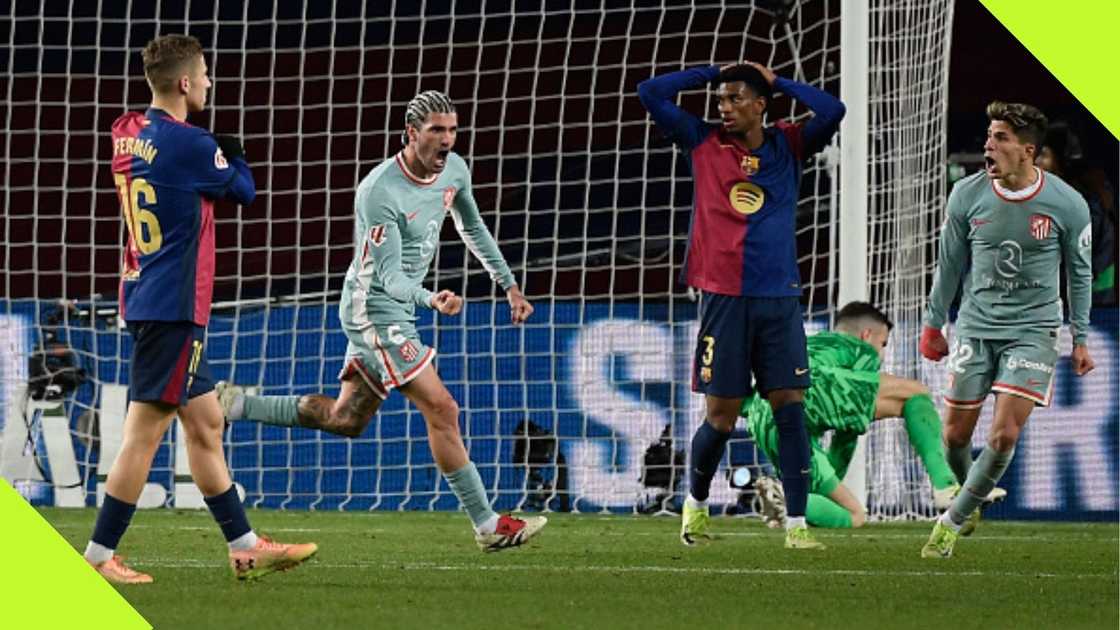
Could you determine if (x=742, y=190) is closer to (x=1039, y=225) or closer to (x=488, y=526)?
(x=1039, y=225)

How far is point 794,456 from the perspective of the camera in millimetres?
7855

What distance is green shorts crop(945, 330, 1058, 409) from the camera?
24.9 feet

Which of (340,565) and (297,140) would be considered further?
(297,140)

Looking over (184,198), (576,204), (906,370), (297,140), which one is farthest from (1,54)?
(184,198)

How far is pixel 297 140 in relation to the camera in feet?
47.2

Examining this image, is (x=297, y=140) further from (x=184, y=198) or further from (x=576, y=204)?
(x=184, y=198)

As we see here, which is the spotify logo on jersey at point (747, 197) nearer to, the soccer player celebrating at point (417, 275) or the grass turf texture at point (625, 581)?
the soccer player celebrating at point (417, 275)

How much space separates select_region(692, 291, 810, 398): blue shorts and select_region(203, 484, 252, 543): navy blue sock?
7.56 feet

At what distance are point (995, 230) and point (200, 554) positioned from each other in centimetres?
321

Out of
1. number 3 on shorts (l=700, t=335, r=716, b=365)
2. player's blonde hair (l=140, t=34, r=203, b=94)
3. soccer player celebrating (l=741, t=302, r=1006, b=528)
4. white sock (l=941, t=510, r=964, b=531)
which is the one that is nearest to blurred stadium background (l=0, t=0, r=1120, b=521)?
soccer player celebrating (l=741, t=302, r=1006, b=528)

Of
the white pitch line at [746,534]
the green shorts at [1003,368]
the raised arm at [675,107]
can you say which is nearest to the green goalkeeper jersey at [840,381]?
the white pitch line at [746,534]

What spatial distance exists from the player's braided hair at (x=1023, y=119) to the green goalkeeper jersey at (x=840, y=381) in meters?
2.14

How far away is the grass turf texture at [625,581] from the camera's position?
5.31 m

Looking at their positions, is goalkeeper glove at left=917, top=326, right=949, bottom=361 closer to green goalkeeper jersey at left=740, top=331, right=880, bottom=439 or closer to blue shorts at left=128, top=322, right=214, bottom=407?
green goalkeeper jersey at left=740, top=331, right=880, bottom=439
